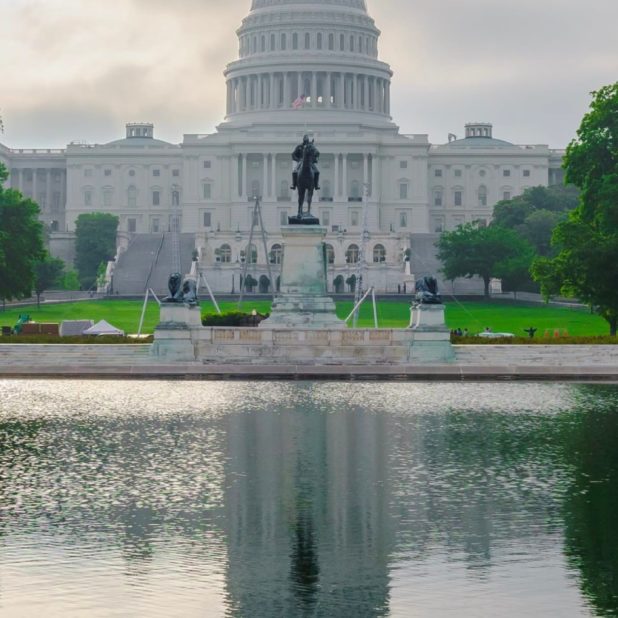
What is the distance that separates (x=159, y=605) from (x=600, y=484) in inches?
453

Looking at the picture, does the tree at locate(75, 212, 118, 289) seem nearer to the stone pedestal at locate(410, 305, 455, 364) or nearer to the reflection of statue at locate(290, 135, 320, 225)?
the reflection of statue at locate(290, 135, 320, 225)

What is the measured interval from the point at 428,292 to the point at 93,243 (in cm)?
11901

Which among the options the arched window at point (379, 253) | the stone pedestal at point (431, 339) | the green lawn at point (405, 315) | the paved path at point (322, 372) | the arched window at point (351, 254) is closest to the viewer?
the paved path at point (322, 372)

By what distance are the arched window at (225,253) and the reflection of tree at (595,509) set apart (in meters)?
125

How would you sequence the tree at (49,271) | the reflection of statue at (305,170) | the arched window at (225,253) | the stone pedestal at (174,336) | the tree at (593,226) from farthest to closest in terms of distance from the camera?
the arched window at (225,253)
the tree at (49,271)
the tree at (593,226)
the reflection of statue at (305,170)
the stone pedestal at (174,336)

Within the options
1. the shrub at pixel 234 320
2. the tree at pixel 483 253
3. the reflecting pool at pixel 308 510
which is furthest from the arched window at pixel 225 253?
the reflecting pool at pixel 308 510

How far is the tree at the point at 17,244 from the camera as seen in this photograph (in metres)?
81.6

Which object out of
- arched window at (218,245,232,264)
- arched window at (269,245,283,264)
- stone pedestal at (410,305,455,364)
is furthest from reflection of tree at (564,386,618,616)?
arched window at (218,245,232,264)

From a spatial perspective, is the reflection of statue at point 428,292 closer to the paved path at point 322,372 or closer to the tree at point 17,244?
the paved path at point 322,372

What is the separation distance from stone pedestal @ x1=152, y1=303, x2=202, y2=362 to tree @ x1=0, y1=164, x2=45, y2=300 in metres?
22.3

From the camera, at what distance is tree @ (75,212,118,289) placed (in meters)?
173

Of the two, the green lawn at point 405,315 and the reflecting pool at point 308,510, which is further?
the green lawn at point 405,315

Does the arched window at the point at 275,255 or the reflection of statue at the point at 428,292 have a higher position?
the arched window at the point at 275,255

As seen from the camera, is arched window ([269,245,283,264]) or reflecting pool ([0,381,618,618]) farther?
arched window ([269,245,283,264])
